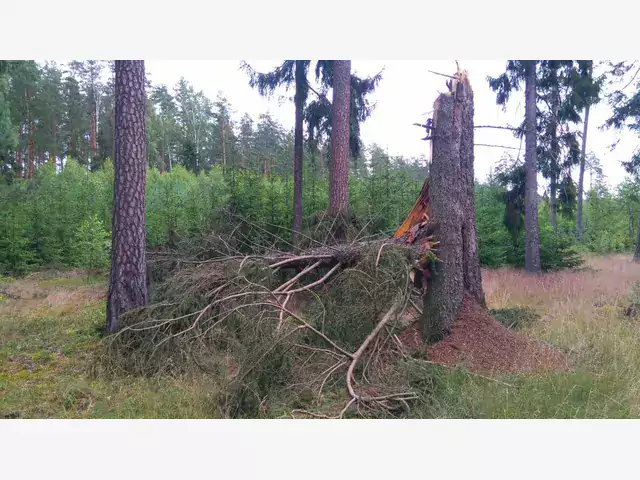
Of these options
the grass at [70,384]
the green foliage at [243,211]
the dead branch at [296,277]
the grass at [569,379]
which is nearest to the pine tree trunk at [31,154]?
the green foliage at [243,211]

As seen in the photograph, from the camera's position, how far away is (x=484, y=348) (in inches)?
178

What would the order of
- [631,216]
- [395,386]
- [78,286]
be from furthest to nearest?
[631,216], [78,286], [395,386]

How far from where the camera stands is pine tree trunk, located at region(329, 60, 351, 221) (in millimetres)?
9586

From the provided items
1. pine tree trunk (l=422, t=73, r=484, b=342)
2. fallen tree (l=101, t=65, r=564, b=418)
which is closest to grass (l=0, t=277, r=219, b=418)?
fallen tree (l=101, t=65, r=564, b=418)

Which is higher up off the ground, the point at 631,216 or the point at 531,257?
the point at 631,216

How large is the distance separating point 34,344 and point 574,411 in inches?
260

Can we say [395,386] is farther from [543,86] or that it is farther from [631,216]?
[631,216]

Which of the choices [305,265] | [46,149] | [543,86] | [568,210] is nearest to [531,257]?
[568,210]

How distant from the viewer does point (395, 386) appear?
3.84 metres

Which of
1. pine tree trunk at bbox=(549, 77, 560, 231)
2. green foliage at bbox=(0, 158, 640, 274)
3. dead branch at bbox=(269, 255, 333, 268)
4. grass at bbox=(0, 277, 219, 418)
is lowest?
grass at bbox=(0, 277, 219, 418)

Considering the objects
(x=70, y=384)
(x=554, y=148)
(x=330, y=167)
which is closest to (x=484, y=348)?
(x=70, y=384)

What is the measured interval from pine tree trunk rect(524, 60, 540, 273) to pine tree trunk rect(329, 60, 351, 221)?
5141 mm

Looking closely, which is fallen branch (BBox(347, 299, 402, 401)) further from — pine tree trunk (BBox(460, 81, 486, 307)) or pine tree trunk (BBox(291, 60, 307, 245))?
pine tree trunk (BBox(291, 60, 307, 245))

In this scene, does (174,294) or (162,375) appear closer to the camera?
(162,375)
